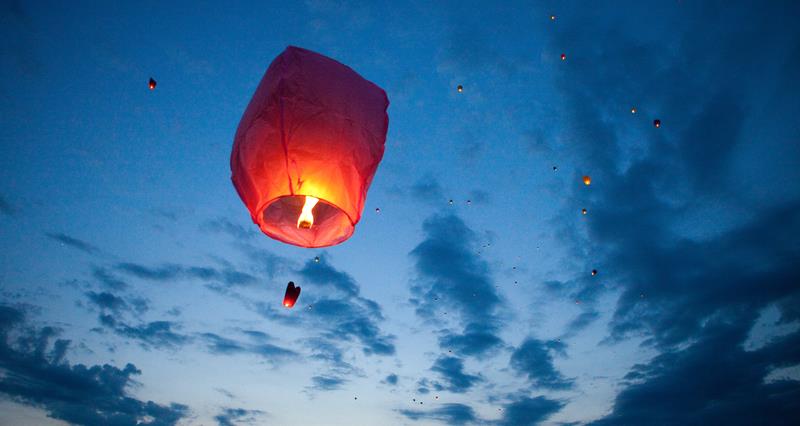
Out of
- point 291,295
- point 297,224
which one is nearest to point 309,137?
point 297,224

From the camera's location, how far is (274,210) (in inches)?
77.6

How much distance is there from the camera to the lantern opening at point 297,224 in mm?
1938

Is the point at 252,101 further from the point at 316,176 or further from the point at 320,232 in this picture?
the point at 320,232

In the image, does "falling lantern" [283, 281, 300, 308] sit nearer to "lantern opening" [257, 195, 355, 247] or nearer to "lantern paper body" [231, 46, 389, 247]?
"lantern opening" [257, 195, 355, 247]

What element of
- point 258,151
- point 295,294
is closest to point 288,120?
point 258,151

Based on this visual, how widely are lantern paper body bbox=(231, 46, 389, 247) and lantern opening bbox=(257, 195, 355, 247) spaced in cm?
20

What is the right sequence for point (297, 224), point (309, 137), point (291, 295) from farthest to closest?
point (291, 295) → point (297, 224) → point (309, 137)

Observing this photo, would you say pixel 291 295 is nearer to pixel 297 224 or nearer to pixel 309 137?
pixel 297 224

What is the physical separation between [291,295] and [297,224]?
0.49 metres

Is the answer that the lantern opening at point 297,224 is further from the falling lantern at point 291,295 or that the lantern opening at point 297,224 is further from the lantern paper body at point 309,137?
the falling lantern at point 291,295

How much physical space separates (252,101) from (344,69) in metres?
0.41

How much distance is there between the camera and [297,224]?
192 cm

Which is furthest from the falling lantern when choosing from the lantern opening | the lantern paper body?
the lantern paper body

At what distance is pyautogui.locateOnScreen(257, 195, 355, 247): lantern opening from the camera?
1938 millimetres
